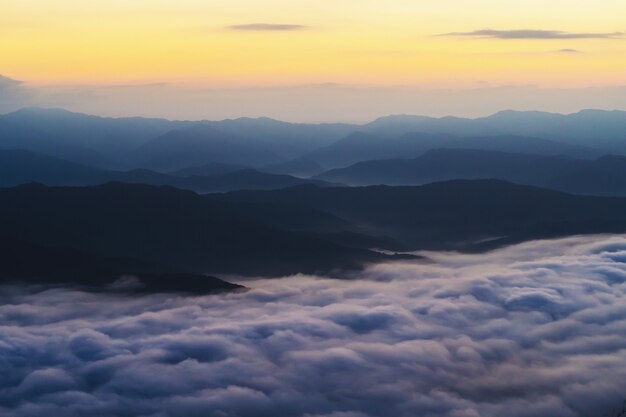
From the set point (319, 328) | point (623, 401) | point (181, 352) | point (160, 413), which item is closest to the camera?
point (160, 413)

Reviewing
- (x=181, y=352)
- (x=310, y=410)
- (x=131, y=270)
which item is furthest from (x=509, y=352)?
(x=131, y=270)

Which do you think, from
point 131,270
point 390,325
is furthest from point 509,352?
point 131,270

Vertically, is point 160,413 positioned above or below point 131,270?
below

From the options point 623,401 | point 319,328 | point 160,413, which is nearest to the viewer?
point 160,413

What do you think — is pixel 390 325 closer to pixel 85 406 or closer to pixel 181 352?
pixel 181 352

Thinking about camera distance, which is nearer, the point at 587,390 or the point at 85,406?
the point at 85,406

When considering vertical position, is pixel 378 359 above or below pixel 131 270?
below

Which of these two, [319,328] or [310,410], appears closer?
[310,410]

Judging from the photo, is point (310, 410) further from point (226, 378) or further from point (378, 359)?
point (378, 359)

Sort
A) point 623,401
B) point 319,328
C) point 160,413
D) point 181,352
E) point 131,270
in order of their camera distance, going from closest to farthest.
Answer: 1. point 160,413
2. point 623,401
3. point 181,352
4. point 319,328
5. point 131,270
